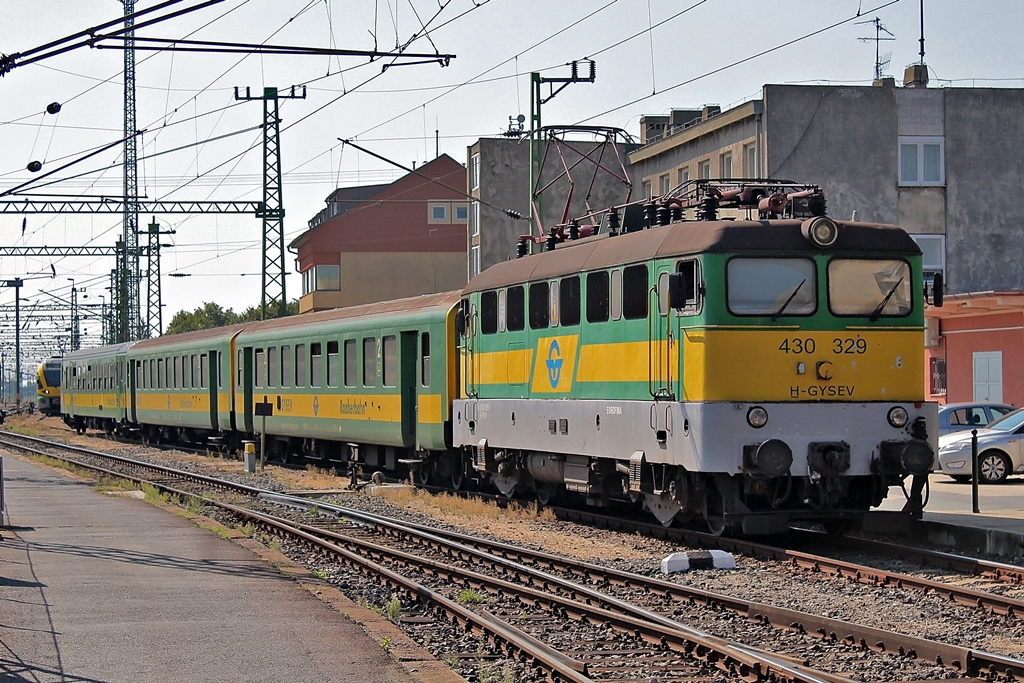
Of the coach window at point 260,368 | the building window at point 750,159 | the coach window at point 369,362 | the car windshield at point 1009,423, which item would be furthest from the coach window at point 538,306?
the building window at point 750,159

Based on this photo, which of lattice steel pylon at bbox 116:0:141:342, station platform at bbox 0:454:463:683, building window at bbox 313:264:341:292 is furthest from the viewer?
building window at bbox 313:264:341:292

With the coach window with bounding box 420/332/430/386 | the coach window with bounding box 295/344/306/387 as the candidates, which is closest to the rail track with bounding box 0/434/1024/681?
the coach window with bounding box 420/332/430/386

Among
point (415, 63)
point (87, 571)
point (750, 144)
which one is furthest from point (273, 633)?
point (750, 144)

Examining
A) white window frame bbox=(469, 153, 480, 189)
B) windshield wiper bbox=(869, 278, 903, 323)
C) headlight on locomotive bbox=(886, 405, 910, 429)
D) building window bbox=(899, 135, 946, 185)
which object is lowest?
headlight on locomotive bbox=(886, 405, 910, 429)

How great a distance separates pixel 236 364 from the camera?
3350cm

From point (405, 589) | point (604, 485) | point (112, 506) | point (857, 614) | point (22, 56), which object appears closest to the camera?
point (857, 614)

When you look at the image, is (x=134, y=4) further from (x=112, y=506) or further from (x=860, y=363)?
(x=860, y=363)

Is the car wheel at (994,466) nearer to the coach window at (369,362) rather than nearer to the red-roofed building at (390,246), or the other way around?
the coach window at (369,362)

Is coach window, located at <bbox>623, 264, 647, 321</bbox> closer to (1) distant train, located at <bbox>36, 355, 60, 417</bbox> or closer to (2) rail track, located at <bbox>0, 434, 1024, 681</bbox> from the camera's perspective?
(2) rail track, located at <bbox>0, 434, 1024, 681</bbox>

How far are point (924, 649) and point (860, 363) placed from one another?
5.74 metres

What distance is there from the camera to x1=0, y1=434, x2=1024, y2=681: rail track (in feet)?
28.4

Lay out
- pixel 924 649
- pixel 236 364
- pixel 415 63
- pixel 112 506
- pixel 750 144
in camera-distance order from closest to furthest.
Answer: pixel 924 649 → pixel 415 63 → pixel 112 506 → pixel 236 364 → pixel 750 144

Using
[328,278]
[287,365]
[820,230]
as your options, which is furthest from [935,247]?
[328,278]

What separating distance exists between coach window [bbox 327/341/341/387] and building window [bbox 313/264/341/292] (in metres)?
45.1
